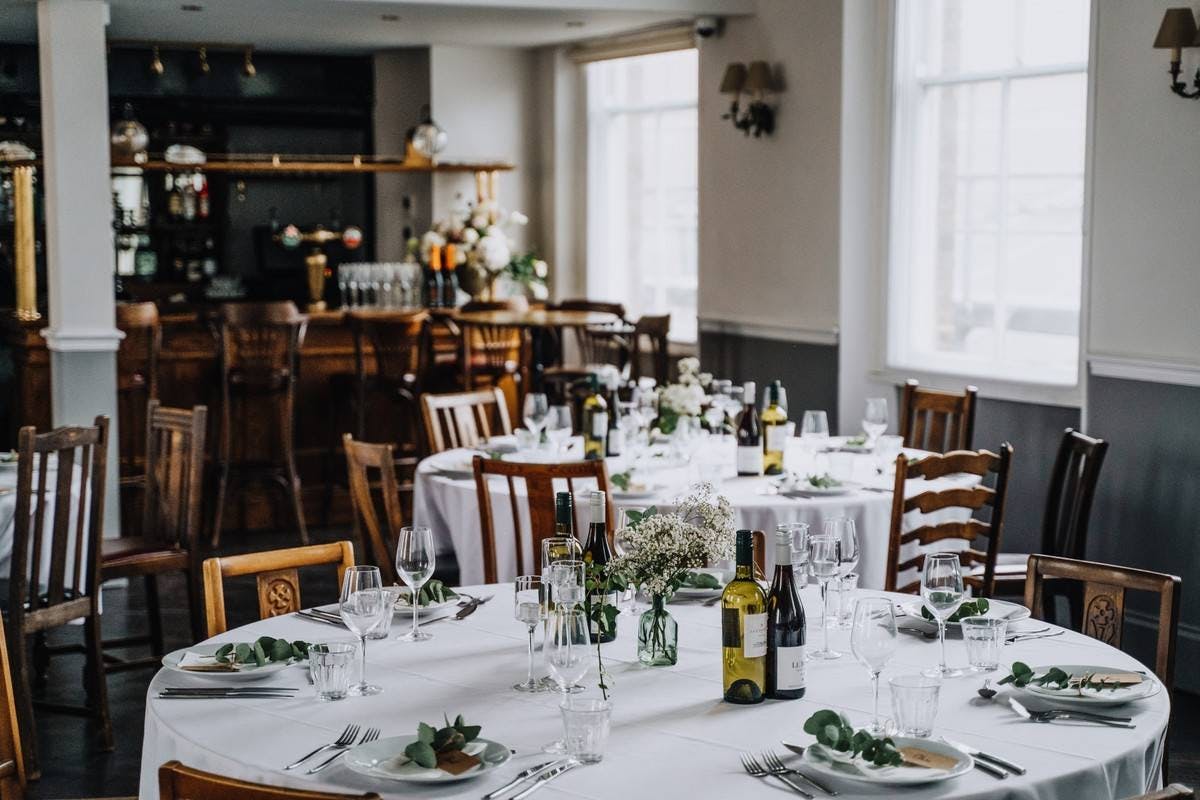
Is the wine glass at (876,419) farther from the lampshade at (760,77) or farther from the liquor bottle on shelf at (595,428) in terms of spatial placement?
the lampshade at (760,77)

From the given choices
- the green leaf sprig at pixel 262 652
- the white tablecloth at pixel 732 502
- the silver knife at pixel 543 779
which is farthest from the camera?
the white tablecloth at pixel 732 502

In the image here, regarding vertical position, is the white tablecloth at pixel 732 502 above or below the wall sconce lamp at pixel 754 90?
below

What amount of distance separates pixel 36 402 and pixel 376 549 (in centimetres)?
340

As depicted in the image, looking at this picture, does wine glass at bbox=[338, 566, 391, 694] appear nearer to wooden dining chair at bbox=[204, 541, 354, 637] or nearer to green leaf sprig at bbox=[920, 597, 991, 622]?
wooden dining chair at bbox=[204, 541, 354, 637]

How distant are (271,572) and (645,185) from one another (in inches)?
259

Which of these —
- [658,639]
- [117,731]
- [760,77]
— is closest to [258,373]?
[760,77]

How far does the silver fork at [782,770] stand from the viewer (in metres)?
2.07

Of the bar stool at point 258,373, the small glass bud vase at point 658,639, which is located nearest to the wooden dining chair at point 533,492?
the small glass bud vase at point 658,639

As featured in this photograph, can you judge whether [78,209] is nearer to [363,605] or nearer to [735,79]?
[735,79]

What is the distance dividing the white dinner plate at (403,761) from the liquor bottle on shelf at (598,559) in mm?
398

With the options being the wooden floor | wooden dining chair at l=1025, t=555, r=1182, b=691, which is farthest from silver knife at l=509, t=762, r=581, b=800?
the wooden floor

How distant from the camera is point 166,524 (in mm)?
5098

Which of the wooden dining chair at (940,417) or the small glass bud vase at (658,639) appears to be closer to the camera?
the small glass bud vase at (658,639)

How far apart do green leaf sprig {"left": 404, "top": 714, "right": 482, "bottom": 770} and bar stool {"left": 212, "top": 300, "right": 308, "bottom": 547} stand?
5424 mm
